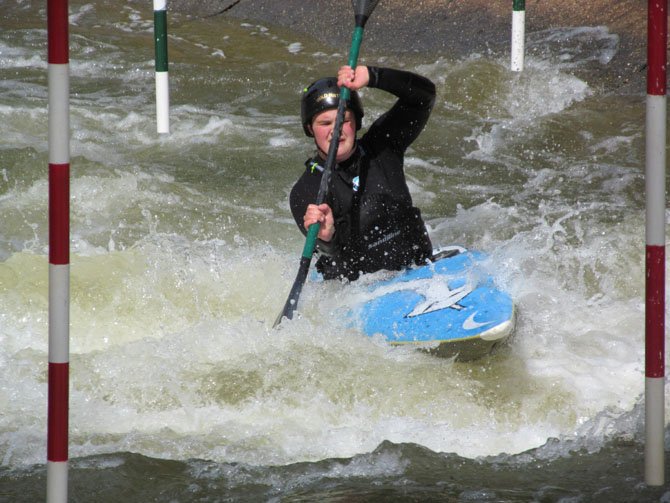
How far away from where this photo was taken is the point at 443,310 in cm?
397

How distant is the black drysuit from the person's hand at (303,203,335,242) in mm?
105

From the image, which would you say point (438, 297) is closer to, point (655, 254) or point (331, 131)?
point (331, 131)

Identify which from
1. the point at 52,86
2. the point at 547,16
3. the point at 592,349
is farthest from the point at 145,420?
the point at 547,16

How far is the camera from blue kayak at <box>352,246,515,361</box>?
387 cm

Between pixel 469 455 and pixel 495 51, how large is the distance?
6.52 meters

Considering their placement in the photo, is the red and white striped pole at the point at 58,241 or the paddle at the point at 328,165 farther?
the paddle at the point at 328,165

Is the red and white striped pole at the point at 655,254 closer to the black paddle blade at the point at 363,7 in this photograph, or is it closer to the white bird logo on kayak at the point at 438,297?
the white bird logo on kayak at the point at 438,297

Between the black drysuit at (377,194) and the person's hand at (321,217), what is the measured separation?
11 centimetres

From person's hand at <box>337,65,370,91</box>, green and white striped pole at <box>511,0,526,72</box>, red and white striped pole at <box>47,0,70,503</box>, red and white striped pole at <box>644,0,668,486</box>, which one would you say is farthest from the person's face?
green and white striped pole at <box>511,0,526,72</box>

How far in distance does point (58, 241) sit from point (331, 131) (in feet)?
5.48

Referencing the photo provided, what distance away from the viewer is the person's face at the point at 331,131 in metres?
3.93

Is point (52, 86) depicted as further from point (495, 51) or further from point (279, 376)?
point (495, 51)

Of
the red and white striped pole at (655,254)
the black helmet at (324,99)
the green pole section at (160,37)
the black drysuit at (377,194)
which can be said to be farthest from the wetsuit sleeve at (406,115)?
the green pole section at (160,37)

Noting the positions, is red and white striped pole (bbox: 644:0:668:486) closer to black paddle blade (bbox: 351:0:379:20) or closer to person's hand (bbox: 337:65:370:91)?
person's hand (bbox: 337:65:370:91)
